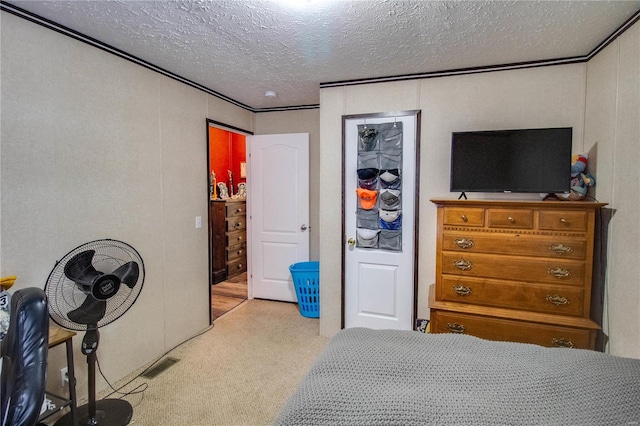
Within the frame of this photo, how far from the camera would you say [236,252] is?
208 inches

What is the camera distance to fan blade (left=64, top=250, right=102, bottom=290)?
189cm

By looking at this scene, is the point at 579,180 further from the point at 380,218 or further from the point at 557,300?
the point at 380,218

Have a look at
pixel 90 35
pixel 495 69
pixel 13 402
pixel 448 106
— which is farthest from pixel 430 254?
pixel 90 35

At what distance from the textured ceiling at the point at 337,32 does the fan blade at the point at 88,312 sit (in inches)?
66.5

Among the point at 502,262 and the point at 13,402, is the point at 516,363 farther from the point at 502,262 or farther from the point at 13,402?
the point at 13,402

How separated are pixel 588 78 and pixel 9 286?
158 inches

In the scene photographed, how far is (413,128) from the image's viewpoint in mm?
2945

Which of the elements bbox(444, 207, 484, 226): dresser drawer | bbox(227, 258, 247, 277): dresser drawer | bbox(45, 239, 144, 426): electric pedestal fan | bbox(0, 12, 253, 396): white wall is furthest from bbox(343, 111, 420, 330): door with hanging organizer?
bbox(227, 258, 247, 277): dresser drawer

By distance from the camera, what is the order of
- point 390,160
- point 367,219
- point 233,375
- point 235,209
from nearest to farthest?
1. point 233,375
2. point 390,160
3. point 367,219
4. point 235,209

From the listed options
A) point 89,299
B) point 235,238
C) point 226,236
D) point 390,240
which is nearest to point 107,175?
point 89,299

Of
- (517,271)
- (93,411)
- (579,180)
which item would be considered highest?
(579,180)

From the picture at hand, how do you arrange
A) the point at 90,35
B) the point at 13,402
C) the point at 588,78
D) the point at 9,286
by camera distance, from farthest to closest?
the point at 588,78 → the point at 90,35 → the point at 9,286 → the point at 13,402

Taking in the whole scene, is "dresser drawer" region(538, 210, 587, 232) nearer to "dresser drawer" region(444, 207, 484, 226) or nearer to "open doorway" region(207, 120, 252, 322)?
"dresser drawer" region(444, 207, 484, 226)

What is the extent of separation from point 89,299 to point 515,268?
8.87 feet
